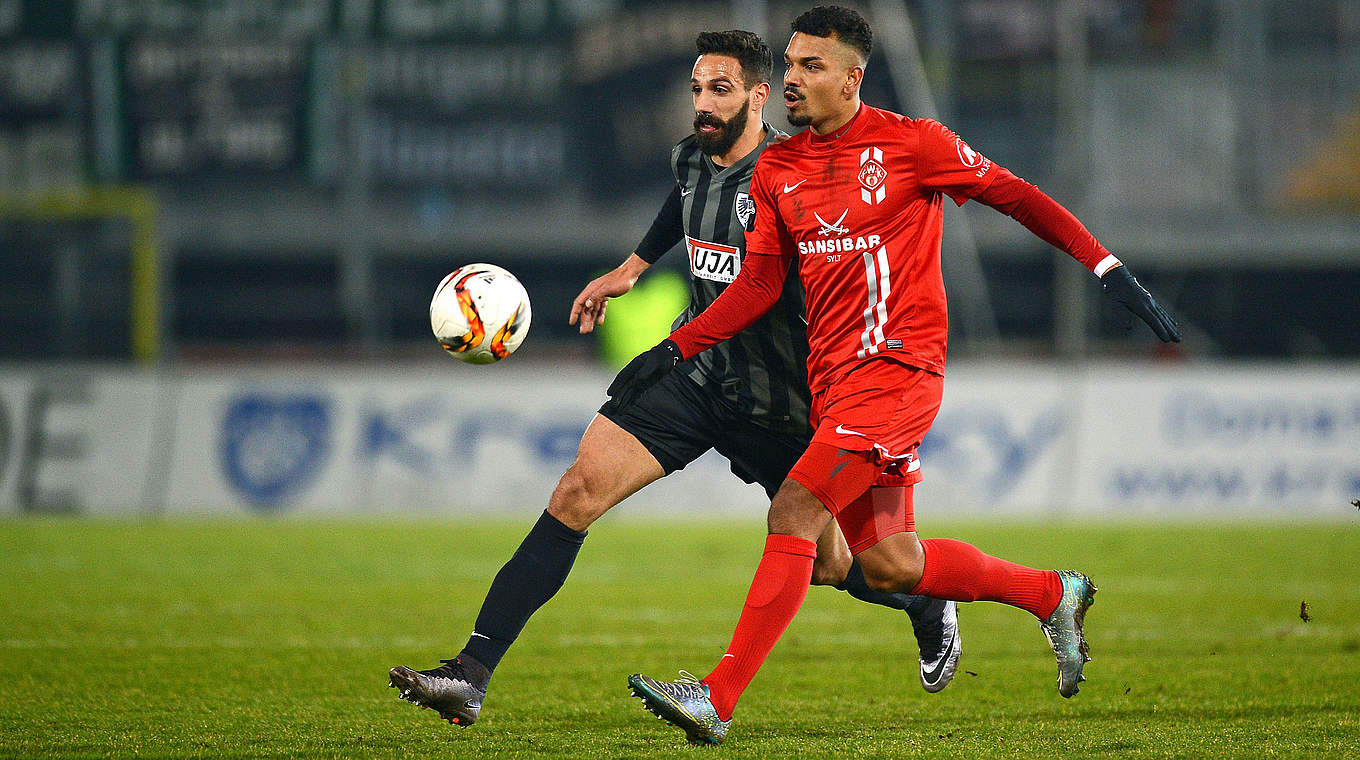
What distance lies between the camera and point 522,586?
475 centimetres

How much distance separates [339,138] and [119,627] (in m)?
13.2

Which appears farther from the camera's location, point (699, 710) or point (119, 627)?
point (119, 627)

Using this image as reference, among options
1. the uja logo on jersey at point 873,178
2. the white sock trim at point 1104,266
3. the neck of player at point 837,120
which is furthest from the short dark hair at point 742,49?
the white sock trim at point 1104,266

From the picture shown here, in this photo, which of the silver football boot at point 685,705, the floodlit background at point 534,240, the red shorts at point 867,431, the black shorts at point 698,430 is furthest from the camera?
the floodlit background at point 534,240

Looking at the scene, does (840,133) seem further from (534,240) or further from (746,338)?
(534,240)

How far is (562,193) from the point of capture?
18.6 metres

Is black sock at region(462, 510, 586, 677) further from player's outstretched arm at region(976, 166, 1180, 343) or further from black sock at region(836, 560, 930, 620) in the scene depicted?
player's outstretched arm at region(976, 166, 1180, 343)

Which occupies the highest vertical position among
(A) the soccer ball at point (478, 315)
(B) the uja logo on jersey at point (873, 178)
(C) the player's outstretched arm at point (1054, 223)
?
(B) the uja logo on jersey at point (873, 178)

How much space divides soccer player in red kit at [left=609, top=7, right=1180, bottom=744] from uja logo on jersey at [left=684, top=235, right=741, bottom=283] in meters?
0.28

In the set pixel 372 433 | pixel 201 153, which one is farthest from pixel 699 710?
pixel 201 153

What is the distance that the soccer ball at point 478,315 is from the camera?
4844 mm

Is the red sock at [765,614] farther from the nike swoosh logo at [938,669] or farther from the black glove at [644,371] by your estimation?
the nike swoosh logo at [938,669]

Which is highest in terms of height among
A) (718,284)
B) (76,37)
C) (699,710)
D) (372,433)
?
(76,37)

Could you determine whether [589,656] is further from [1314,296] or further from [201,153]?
[1314,296]
